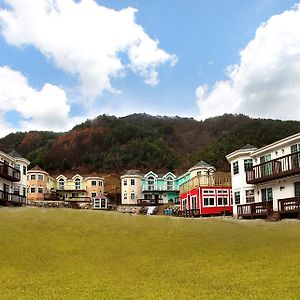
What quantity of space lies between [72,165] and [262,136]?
64.0 metres

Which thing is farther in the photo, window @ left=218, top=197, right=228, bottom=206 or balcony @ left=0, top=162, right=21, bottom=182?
window @ left=218, top=197, right=228, bottom=206

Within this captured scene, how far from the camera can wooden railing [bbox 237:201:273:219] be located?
37.9m

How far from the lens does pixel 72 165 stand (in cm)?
13475

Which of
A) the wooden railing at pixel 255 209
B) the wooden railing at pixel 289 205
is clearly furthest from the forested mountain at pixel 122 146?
the wooden railing at pixel 289 205

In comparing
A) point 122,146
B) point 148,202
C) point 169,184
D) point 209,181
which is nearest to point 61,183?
point 148,202

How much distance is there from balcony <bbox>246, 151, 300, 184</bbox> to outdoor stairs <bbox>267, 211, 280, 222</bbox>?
3.48 metres

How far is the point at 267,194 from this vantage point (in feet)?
137

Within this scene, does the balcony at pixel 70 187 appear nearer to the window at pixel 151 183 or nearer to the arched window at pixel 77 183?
the arched window at pixel 77 183

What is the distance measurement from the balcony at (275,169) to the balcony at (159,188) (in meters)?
48.1

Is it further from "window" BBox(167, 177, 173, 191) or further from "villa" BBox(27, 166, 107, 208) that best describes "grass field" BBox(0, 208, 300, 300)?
"window" BBox(167, 177, 173, 191)

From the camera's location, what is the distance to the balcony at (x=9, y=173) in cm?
4958

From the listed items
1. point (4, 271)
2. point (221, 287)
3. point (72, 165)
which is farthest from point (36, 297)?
point (72, 165)

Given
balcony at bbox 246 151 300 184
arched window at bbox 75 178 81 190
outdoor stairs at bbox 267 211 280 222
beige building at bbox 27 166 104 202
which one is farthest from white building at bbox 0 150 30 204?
arched window at bbox 75 178 81 190

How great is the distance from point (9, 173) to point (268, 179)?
106ft
